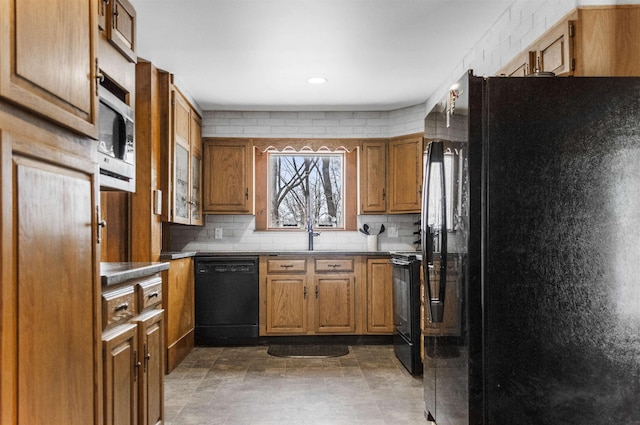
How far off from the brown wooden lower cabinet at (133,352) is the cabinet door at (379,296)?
299 cm

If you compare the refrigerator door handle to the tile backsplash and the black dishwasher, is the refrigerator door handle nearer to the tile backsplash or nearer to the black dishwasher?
the black dishwasher

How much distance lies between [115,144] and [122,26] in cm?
59

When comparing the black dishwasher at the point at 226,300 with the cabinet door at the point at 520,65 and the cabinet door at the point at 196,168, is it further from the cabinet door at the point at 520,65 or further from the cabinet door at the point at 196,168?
the cabinet door at the point at 520,65

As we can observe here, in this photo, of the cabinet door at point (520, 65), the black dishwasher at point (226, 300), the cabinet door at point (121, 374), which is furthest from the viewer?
the black dishwasher at point (226, 300)

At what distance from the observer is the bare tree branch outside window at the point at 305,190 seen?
19.5 ft

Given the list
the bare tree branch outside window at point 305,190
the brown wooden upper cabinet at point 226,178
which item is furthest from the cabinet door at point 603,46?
the brown wooden upper cabinet at point 226,178

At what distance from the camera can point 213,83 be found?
4.82m

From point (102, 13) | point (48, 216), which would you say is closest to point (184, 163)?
point (102, 13)

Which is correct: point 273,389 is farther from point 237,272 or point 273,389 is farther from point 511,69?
point 511,69

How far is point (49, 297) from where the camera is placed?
1356 millimetres

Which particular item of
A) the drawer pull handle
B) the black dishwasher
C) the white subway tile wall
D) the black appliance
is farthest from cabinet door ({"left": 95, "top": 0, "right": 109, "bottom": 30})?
the white subway tile wall

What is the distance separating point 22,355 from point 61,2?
899 mm

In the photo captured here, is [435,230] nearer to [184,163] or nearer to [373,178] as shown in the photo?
[184,163]

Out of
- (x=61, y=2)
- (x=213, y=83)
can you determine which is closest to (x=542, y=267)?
(x=61, y=2)
